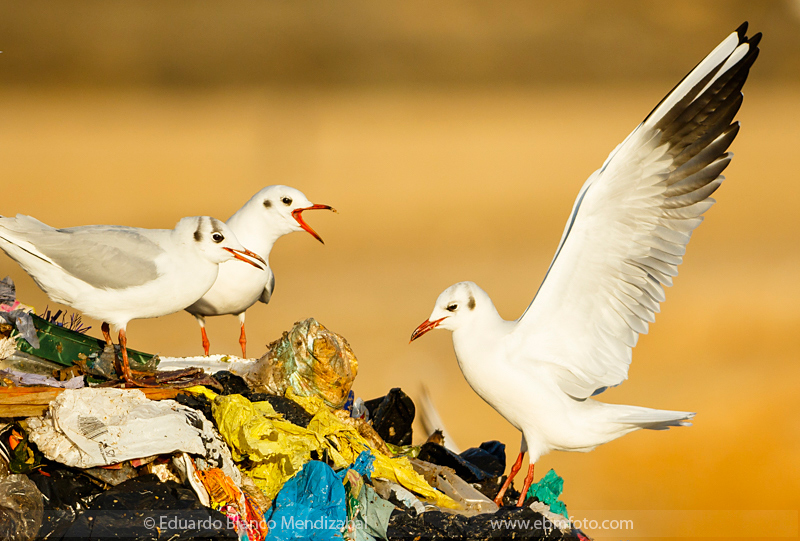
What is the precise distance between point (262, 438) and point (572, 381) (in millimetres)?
1303

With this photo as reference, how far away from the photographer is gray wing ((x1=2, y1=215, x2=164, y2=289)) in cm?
318

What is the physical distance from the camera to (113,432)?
269cm

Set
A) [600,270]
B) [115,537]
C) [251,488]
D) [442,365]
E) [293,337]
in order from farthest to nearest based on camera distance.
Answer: [442,365]
[293,337]
[600,270]
[251,488]
[115,537]

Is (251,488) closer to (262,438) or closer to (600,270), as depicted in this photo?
(262,438)

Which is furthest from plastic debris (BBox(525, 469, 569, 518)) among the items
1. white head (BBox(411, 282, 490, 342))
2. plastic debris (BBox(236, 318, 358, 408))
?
plastic debris (BBox(236, 318, 358, 408))

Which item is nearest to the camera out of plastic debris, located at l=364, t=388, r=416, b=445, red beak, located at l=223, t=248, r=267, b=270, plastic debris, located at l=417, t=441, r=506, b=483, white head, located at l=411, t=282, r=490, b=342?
white head, located at l=411, t=282, r=490, b=342

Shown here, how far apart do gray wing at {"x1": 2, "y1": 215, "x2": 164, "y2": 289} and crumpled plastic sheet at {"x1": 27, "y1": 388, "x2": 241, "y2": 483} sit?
1.68 ft

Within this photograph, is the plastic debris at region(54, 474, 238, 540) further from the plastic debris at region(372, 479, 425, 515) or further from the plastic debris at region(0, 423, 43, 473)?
the plastic debris at region(372, 479, 425, 515)

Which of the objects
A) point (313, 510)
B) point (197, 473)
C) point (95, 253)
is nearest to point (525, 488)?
point (313, 510)

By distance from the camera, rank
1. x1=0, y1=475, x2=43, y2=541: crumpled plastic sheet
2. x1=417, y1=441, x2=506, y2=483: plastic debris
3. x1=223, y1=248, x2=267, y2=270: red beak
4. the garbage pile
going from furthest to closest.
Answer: x1=417, y1=441, x2=506, y2=483: plastic debris
x1=223, y1=248, x2=267, y2=270: red beak
the garbage pile
x1=0, y1=475, x2=43, y2=541: crumpled plastic sheet

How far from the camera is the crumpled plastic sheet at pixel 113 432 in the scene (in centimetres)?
264

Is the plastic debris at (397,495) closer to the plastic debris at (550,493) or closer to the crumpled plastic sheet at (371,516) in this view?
the crumpled plastic sheet at (371,516)

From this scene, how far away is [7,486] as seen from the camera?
252 centimetres

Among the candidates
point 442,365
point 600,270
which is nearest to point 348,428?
point 600,270
